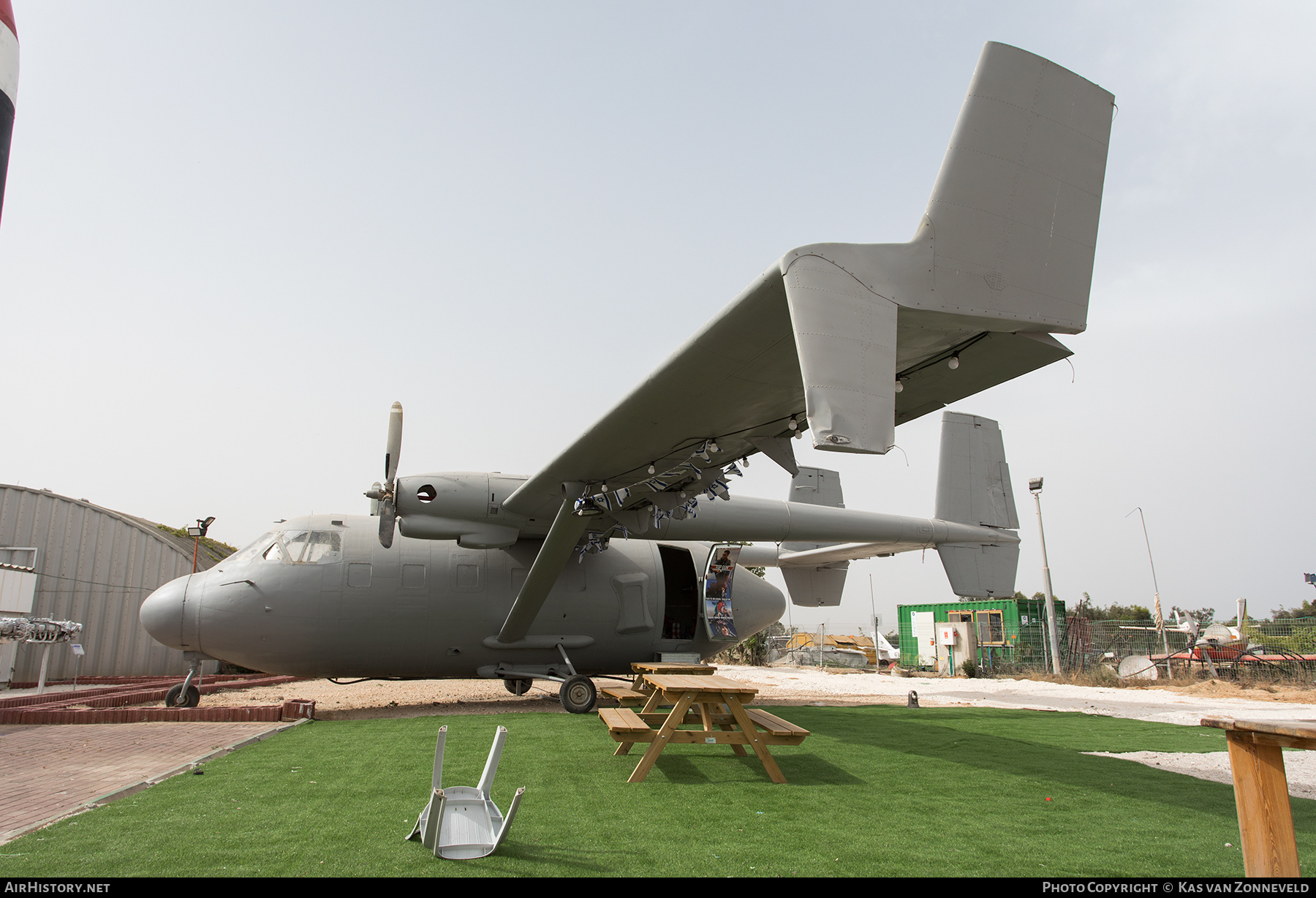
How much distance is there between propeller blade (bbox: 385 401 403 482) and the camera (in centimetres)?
991

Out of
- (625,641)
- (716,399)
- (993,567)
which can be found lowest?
(625,641)

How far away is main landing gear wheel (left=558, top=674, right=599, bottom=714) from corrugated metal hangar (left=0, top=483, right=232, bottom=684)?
1429cm

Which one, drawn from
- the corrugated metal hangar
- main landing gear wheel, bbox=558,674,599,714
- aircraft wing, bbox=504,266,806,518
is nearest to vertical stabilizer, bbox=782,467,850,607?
main landing gear wheel, bbox=558,674,599,714

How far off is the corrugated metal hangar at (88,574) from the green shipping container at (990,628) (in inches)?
974

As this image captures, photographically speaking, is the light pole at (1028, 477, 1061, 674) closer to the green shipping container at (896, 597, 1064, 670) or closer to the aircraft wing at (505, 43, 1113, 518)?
the green shipping container at (896, 597, 1064, 670)

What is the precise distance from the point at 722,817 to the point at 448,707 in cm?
867

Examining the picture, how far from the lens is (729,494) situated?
35.7ft

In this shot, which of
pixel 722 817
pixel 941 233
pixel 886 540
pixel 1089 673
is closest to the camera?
pixel 722 817

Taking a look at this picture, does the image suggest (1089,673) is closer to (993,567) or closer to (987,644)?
(987,644)

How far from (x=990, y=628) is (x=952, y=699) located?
41.8 feet

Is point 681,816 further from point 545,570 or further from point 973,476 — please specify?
point 973,476
